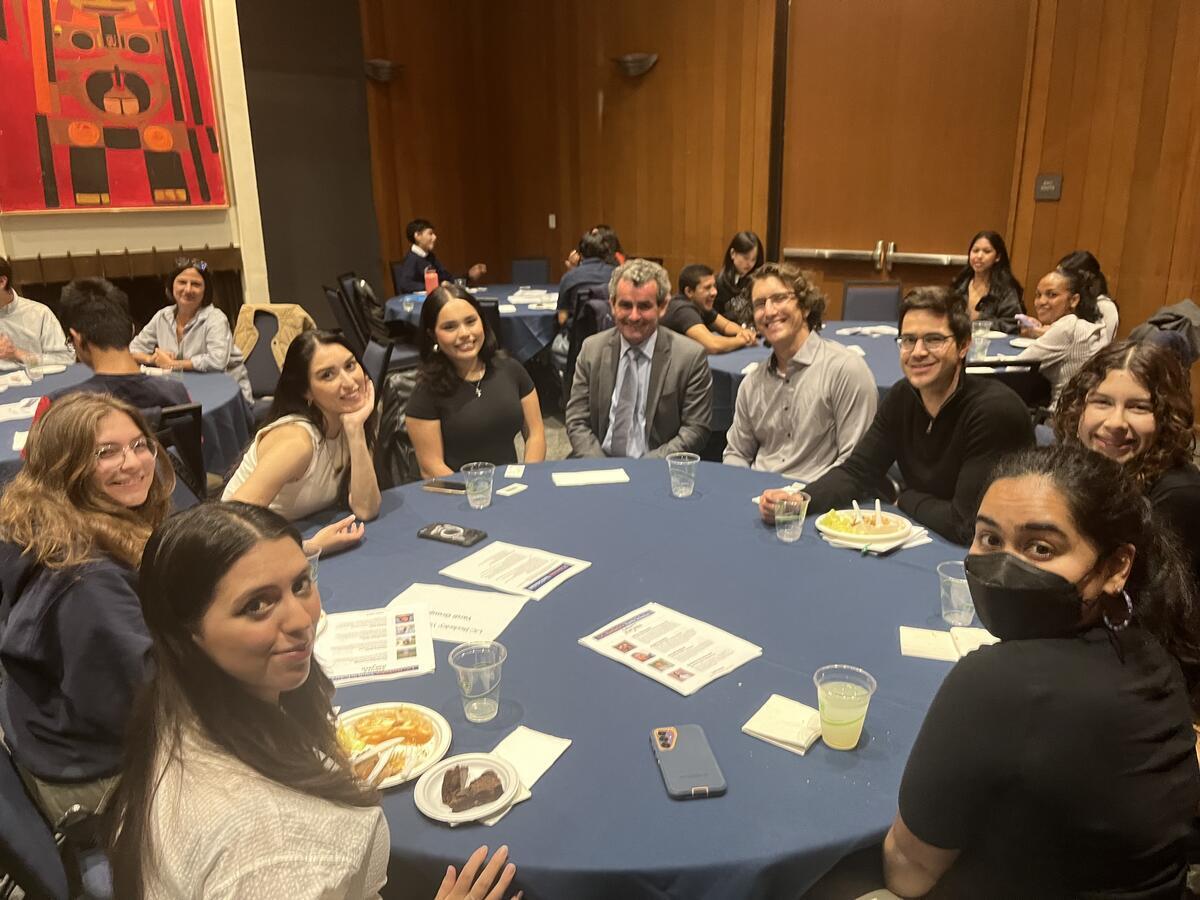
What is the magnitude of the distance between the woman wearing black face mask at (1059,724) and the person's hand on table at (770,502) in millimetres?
1079

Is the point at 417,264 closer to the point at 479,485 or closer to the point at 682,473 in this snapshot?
the point at 479,485

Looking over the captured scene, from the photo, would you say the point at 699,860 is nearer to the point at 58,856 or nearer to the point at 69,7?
the point at 58,856

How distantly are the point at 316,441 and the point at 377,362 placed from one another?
5.57ft

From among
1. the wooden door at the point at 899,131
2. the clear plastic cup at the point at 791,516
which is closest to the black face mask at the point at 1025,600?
the clear plastic cup at the point at 791,516

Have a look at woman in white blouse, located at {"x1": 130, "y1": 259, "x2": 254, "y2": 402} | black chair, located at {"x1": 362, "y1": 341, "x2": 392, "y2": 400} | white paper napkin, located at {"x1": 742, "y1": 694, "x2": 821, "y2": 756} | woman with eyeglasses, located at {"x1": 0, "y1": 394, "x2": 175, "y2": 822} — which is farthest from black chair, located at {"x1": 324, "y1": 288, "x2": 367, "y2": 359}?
white paper napkin, located at {"x1": 742, "y1": 694, "x2": 821, "y2": 756}

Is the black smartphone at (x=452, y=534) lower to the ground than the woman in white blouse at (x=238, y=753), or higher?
lower

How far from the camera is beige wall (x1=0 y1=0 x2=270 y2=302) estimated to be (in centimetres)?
666

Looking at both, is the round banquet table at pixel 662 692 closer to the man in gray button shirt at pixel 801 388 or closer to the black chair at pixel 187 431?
the man in gray button shirt at pixel 801 388

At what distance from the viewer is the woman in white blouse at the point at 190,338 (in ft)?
15.7

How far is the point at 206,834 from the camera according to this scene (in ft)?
3.37

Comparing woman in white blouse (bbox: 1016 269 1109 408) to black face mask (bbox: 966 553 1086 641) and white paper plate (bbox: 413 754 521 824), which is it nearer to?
black face mask (bbox: 966 553 1086 641)

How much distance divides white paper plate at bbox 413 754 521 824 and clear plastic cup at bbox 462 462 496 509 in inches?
49.4

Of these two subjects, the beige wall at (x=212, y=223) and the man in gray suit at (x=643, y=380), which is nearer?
the man in gray suit at (x=643, y=380)

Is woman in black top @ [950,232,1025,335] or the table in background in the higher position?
woman in black top @ [950,232,1025,335]
